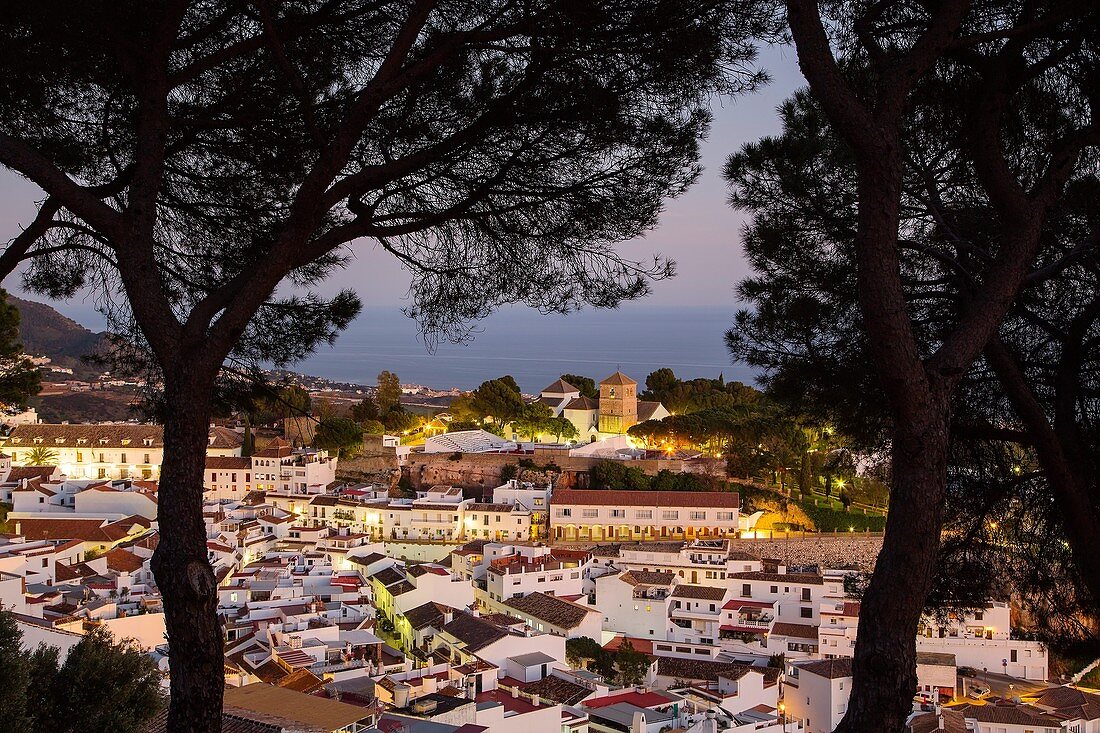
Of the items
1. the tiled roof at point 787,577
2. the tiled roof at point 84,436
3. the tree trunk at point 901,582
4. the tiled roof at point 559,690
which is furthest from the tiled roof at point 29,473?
the tree trunk at point 901,582

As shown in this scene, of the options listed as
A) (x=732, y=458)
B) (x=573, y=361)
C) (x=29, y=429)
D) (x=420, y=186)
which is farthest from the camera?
(x=573, y=361)

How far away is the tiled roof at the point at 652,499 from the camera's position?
72.9ft

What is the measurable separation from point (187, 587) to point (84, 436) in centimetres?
2820

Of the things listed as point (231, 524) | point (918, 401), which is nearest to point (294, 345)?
point (918, 401)

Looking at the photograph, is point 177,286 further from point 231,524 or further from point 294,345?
point 231,524

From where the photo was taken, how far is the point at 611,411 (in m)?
30.5

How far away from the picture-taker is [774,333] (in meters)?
4.00

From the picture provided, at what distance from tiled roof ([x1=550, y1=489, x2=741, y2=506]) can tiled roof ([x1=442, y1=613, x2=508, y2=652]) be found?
26.7ft

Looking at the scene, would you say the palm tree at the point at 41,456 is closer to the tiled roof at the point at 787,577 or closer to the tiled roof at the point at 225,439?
the tiled roof at the point at 225,439

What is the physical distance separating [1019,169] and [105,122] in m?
3.29

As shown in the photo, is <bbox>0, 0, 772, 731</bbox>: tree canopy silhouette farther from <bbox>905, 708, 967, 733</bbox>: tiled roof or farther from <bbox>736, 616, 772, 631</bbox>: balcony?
<bbox>736, 616, 772, 631</bbox>: balcony

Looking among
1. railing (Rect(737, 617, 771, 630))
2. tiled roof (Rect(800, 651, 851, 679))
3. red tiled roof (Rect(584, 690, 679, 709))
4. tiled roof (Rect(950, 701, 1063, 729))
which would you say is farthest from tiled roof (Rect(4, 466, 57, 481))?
tiled roof (Rect(950, 701, 1063, 729))

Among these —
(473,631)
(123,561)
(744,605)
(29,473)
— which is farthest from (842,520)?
(29,473)

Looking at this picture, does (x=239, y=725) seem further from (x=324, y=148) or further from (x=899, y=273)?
(x=899, y=273)
